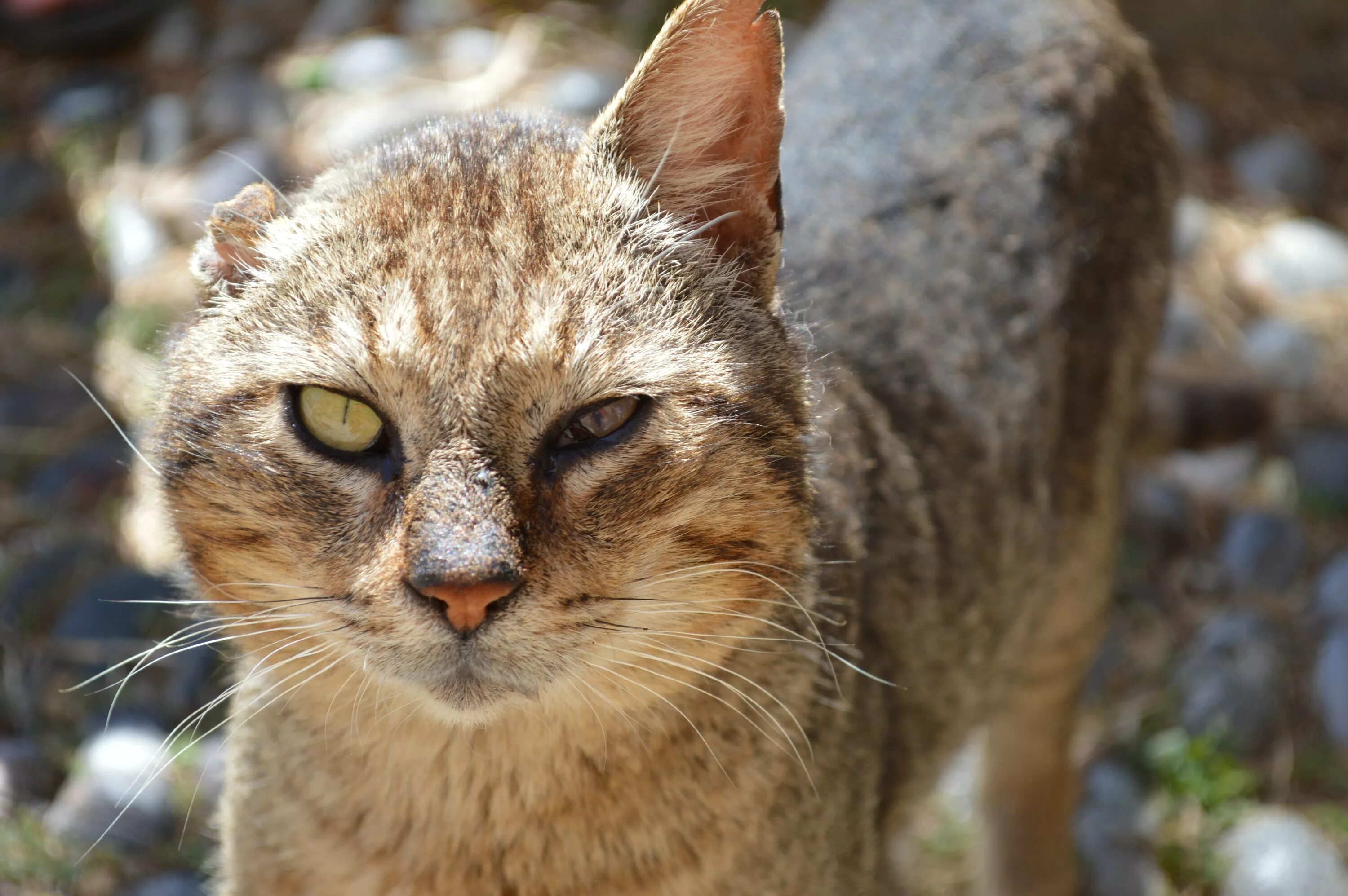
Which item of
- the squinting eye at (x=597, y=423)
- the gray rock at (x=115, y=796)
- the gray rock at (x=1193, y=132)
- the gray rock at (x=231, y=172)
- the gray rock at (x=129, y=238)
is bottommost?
the gray rock at (x=1193, y=132)

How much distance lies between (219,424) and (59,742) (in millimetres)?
2136

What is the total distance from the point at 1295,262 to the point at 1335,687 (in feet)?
6.98

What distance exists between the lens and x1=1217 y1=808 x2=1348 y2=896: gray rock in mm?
3727

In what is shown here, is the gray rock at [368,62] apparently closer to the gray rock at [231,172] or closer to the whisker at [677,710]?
the gray rock at [231,172]

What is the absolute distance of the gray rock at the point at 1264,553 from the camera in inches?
181

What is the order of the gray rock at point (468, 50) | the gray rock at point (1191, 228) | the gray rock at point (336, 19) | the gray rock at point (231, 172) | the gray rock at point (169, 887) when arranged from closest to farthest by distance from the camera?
1. the gray rock at point (169, 887)
2. the gray rock at point (231, 172)
3. the gray rock at point (1191, 228)
4. the gray rock at point (468, 50)
5. the gray rock at point (336, 19)

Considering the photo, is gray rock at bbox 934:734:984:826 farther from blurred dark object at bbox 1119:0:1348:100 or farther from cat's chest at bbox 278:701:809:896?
blurred dark object at bbox 1119:0:1348:100

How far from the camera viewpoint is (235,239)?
7.74 ft

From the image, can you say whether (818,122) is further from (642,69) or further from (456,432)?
(456,432)

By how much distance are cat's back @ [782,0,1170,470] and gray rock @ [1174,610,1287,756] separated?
120cm

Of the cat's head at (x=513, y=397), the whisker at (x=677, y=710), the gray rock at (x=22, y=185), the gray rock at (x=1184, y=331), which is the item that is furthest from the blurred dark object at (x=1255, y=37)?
the whisker at (x=677, y=710)

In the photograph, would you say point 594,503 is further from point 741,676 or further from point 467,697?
point 741,676

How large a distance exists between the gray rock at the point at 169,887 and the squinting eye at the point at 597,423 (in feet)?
6.72

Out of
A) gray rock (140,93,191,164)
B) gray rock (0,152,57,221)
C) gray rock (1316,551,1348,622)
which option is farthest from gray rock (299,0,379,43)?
gray rock (1316,551,1348,622)
